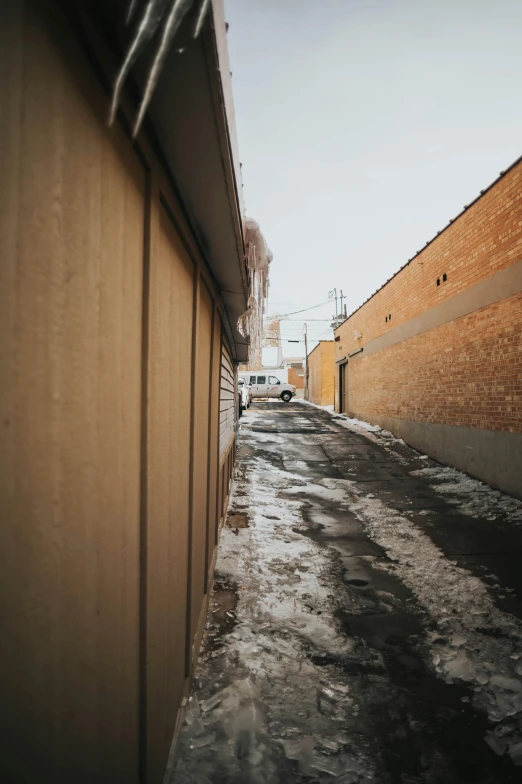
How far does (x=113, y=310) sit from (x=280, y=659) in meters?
2.51

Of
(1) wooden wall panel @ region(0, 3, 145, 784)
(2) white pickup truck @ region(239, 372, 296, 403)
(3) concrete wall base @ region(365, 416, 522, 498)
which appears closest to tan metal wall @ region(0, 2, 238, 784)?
(1) wooden wall panel @ region(0, 3, 145, 784)

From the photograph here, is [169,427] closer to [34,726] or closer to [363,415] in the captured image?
[34,726]

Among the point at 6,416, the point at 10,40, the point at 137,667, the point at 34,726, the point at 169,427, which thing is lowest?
the point at 137,667

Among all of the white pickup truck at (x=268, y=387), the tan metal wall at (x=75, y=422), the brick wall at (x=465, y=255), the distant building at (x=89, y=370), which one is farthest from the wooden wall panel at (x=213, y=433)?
the white pickup truck at (x=268, y=387)

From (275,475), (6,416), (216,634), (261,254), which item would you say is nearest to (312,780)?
(216,634)

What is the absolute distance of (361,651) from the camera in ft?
8.72

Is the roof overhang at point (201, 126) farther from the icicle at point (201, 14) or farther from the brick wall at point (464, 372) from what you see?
the brick wall at point (464, 372)

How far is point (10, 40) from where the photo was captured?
63cm

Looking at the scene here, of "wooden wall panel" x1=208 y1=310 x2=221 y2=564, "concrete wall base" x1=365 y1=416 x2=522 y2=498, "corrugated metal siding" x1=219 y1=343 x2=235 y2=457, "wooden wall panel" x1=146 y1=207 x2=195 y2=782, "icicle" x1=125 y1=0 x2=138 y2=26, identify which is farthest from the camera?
"concrete wall base" x1=365 y1=416 x2=522 y2=498

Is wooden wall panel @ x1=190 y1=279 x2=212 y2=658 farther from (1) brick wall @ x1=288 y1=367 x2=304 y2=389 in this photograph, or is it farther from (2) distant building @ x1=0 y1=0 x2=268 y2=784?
(1) brick wall @ x1=288 y1=367 x2=304 y2=389

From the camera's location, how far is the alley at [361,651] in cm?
188

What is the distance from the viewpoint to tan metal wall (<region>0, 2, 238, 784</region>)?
65 cm

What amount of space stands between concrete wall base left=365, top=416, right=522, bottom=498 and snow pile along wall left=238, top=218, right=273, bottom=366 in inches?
172

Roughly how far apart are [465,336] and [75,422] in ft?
26.3
